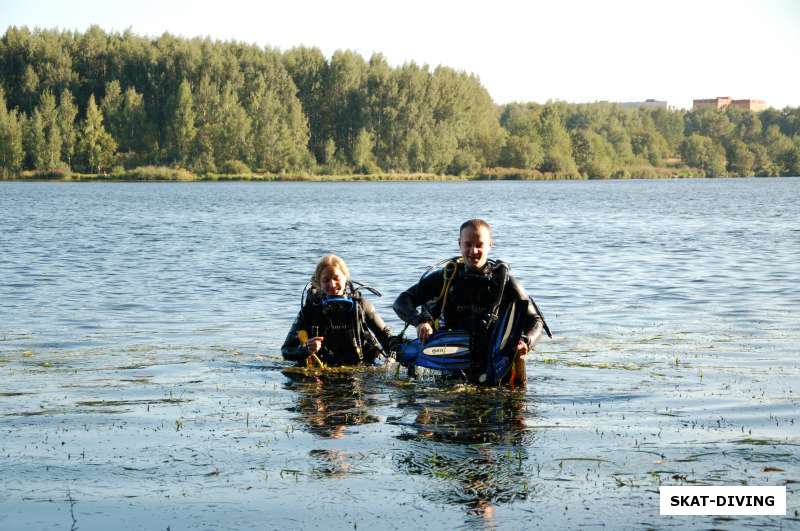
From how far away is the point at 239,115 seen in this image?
11656 cm

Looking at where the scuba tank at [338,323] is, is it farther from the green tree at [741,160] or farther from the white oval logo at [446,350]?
the green tree at [741,160]

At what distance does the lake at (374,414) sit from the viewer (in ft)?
19.7

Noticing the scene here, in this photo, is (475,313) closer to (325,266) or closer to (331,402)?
(331,402)

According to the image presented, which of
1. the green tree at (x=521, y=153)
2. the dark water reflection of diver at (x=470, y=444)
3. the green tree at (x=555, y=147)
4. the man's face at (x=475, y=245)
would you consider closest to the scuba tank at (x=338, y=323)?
the dark water reflection of diver at (x=470, y=444)

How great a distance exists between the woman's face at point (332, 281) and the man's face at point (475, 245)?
59.5 inches

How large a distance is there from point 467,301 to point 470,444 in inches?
89.3

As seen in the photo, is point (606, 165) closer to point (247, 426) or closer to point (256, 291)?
point (256, 291)

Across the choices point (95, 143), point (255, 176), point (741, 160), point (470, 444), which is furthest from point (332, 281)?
point (741, 160)

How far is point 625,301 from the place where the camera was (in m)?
17.2

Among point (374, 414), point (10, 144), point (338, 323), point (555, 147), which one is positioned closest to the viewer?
point (374, 414)

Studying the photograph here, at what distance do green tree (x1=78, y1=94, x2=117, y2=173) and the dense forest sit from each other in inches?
5.7

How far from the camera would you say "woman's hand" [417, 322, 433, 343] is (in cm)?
896

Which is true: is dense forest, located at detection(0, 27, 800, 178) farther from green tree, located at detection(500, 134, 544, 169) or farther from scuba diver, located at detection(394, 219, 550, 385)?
scuba diver, located at detection(394, 219, 550, 385)

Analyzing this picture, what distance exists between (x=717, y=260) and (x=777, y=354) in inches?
557
